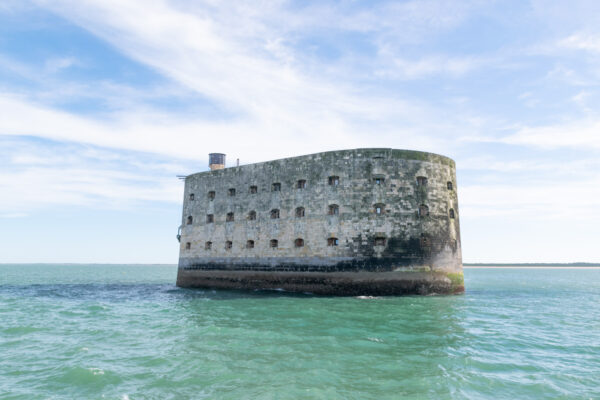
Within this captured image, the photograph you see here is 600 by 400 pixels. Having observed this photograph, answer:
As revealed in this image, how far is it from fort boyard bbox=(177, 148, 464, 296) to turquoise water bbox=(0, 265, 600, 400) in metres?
4.30

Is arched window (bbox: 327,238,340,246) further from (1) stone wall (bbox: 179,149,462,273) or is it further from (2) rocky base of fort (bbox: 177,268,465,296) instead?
(2) rocky base of fort (bbox: 177,268,465,296)

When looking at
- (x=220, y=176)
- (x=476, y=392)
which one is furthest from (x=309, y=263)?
(x=476, y=392)

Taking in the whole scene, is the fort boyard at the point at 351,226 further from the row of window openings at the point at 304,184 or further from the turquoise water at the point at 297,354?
the turquoise water at the point at 297,354

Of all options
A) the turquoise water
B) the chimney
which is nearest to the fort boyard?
the turquoise water

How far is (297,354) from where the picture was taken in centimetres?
928

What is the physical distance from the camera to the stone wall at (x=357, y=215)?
69.3ft

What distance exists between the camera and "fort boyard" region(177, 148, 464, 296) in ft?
68.7

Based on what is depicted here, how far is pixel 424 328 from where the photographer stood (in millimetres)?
12617

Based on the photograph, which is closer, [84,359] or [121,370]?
[121,370]

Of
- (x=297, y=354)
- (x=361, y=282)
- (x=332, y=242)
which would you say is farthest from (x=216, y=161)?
(x=297, y=354)

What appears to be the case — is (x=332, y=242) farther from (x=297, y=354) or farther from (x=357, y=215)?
(x=297, y=354)

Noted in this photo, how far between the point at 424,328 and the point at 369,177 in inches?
410

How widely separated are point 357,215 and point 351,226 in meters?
0.66

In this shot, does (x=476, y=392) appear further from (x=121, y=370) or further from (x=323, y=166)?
(x=323, y=166)
